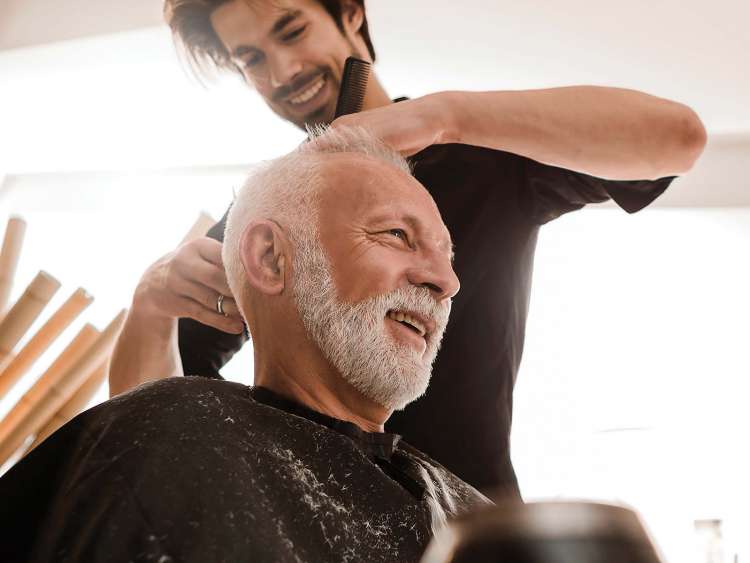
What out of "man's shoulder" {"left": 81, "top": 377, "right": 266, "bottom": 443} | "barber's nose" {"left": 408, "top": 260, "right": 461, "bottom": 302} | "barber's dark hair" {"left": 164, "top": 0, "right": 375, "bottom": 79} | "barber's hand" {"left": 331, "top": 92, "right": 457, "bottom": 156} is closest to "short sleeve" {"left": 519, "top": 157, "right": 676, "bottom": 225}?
"barber's hand" {"left": 331, "top": 92, "right": 457, "bottom": 156}

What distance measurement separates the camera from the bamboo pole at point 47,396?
1.62 meters

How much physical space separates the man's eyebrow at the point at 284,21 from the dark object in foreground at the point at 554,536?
58.5 inches

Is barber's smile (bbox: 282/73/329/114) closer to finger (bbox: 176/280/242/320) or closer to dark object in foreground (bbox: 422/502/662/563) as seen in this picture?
finger (bbox: 176/280/242/320)

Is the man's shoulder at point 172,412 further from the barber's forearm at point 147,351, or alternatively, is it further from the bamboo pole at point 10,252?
the bamboo pole at point 10,252

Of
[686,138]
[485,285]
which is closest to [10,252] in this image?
[485,285]

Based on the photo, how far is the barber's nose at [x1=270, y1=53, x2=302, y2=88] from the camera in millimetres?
1746

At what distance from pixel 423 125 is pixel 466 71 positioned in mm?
748

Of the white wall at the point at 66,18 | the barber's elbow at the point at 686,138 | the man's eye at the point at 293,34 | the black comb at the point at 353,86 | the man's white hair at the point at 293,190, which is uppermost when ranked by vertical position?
the white wall at the point at 66,18

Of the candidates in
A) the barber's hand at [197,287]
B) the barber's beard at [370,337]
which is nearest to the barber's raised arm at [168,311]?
the barber's hand at [197,287]

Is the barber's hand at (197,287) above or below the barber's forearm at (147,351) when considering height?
above

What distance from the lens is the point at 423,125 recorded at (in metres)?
1.29

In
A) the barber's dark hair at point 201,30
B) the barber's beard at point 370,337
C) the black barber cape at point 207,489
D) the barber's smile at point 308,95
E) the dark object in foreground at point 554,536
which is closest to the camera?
the dark object in foreground at point 554,536

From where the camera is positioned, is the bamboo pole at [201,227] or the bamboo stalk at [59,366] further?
the bamboo pole at [201,227]

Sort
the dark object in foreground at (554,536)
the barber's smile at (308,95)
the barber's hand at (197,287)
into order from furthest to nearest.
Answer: the barber's smile at (308,95) → the barber's hand at (197,287) → the dark object in foreground at (554,536)
